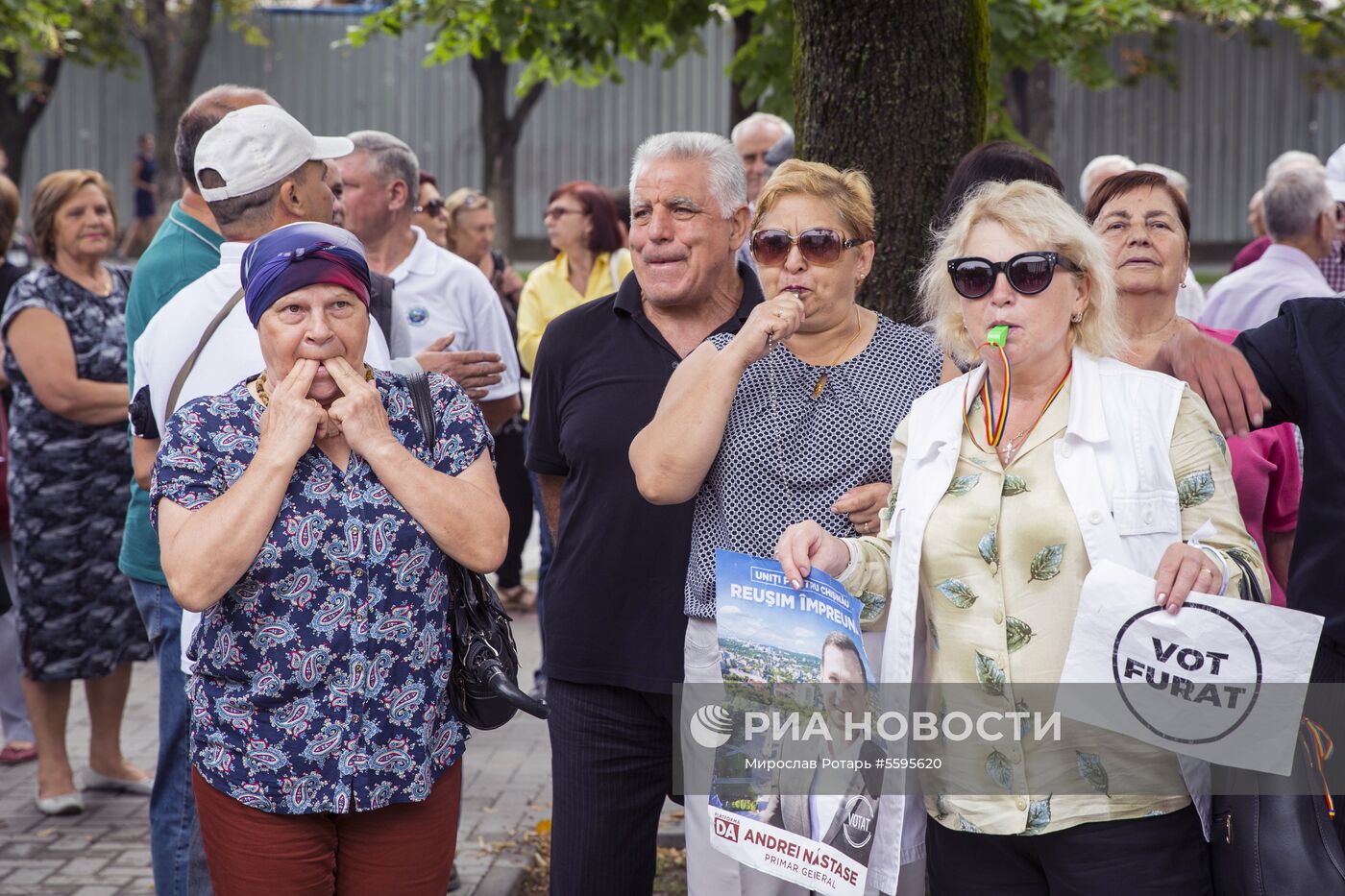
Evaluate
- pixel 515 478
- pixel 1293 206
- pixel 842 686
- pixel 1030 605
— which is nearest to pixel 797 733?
pixel 842 686

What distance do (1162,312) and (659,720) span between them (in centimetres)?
168

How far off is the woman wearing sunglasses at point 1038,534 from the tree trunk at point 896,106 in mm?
1657

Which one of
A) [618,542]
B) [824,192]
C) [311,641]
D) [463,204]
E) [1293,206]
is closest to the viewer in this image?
[311,641]

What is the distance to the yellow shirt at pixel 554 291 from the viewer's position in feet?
25.2

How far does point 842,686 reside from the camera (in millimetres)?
2727

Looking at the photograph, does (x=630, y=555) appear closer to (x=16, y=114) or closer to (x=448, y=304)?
(x=448, y=304)

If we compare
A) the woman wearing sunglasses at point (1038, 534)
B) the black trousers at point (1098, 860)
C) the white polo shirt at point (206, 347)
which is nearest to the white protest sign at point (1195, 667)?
the woman wearing sunglasses at point (1038, 534)

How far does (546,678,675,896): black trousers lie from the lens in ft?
11.5

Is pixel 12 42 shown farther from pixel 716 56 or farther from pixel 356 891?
pixel 356 891

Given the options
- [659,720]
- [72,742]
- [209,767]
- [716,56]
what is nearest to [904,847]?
[659,720]

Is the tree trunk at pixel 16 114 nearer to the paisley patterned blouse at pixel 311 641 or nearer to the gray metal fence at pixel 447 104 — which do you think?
the gray metal fence at pixel 447 104

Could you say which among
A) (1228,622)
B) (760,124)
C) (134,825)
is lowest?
(134,825)

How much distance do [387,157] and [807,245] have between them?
2723mm

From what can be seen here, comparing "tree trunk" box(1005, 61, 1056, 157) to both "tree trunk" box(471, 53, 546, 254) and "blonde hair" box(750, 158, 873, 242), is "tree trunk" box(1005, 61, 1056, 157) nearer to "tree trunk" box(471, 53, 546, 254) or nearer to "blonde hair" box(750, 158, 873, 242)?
"tree trunk" box(471, 53, 546, 254)
